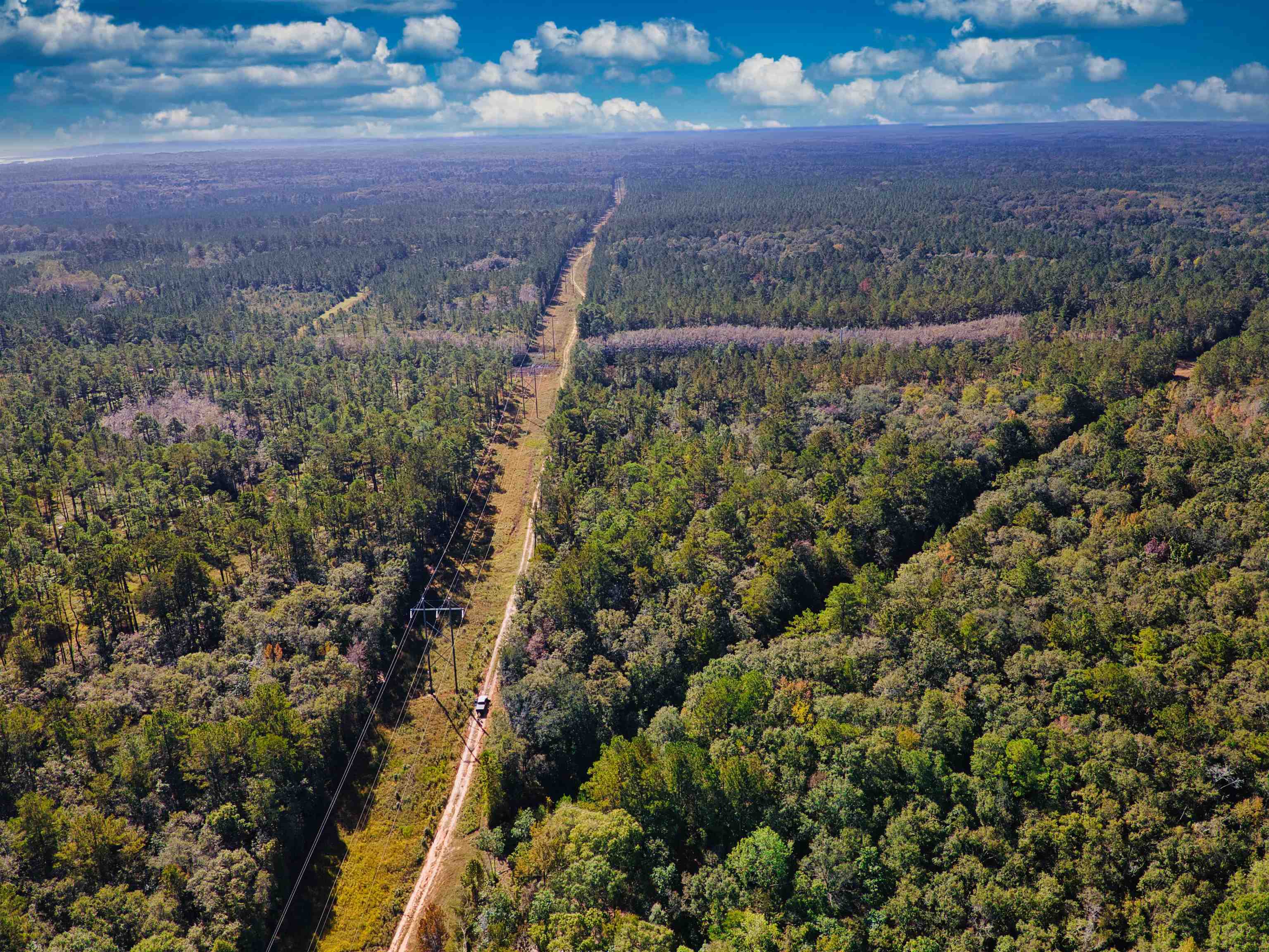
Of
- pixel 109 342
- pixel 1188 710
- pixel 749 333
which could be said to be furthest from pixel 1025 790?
pixel 109 342

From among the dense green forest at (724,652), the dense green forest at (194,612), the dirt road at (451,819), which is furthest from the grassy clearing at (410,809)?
the dense green forest at (194,612)

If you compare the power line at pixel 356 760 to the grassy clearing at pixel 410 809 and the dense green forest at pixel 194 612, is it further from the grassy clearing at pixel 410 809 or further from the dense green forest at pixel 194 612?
the dense green forest at pixel 194 612

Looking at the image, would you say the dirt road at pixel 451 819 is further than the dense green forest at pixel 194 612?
Yes

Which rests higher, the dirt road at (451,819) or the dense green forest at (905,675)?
the dense green forest at (905,675)

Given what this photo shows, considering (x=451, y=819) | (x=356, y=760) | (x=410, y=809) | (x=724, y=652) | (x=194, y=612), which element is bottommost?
(x=451, y=819)

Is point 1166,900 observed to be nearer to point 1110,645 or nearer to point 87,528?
point 1110,645

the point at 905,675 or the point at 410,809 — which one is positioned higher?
the point at 905,675

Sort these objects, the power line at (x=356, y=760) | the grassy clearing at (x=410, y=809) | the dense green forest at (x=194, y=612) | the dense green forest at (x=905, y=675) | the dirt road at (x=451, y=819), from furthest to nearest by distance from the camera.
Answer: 1. the power line at (x=356, y=760)
2. the grassy clearing at (x=410, y=809)
3. the dirt road at (x=451, y=819)
4. the dense green forest at (x=194, y=612)
5. the dense green forest at (x=905, y=675)

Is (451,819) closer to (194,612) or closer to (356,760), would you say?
(356,760)

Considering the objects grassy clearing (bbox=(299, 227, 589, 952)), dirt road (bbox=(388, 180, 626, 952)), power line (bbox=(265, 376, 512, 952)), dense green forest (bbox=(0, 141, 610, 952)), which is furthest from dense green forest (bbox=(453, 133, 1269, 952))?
dense green forest (bbox=(0, 141, 610, 952))

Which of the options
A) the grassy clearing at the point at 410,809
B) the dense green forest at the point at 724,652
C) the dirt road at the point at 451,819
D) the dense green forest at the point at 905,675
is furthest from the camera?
the grassy clearing at the point at 410,809

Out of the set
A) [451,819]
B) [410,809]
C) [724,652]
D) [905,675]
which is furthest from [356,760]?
[905,675]
